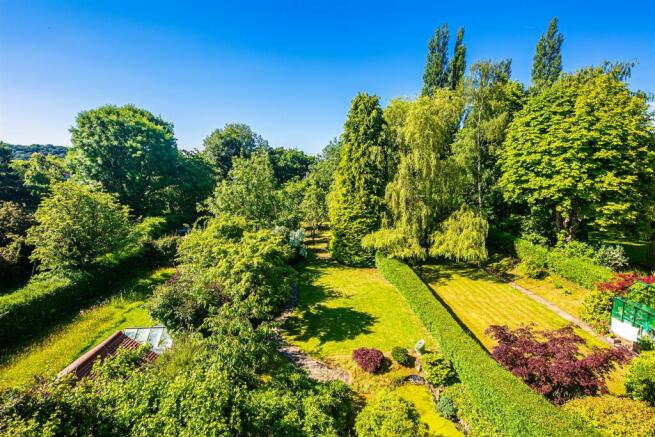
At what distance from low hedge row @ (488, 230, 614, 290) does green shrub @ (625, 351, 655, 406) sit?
35.4ft

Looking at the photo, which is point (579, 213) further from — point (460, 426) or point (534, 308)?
point (460, 426)

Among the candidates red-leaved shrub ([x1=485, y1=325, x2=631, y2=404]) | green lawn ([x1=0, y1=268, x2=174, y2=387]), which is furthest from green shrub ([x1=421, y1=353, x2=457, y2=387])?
green lawn ([x1=0, y1=268, x2=174, y2=387])

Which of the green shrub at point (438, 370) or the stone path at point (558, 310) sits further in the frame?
the stone path at point (558, 310)

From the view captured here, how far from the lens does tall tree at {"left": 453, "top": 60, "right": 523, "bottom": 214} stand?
83.1 feet

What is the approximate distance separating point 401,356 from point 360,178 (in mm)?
15168

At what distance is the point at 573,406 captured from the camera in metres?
8.34

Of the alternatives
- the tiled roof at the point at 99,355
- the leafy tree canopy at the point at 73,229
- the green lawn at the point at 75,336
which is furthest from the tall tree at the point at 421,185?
the leafy tree canopy at the point at 73,229

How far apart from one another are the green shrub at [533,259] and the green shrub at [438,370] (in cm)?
1482

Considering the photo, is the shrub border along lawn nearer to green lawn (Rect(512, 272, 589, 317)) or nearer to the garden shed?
the garden shed

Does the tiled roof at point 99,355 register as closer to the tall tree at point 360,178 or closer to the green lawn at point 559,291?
the tall tree at point 360,178

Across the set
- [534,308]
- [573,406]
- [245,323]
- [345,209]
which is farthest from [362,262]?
[573,406]

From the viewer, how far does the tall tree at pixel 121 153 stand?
105 ft

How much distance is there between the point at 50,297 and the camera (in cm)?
1684

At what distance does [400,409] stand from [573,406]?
16.4 feet
